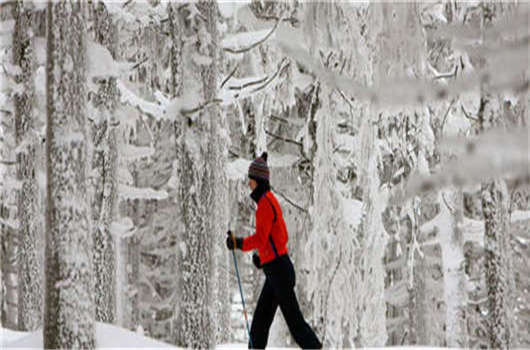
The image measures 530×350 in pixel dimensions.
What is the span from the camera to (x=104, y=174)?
41.2 feet

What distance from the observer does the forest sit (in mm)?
4297

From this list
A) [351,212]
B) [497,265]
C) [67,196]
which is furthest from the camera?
[351,212]

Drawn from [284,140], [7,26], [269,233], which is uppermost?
[7,26]

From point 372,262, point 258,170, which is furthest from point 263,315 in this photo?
point 372,262

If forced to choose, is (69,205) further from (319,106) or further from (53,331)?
(319,106)

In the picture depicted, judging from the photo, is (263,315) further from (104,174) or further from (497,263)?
(104,174)

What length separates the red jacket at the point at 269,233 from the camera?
6.17 m

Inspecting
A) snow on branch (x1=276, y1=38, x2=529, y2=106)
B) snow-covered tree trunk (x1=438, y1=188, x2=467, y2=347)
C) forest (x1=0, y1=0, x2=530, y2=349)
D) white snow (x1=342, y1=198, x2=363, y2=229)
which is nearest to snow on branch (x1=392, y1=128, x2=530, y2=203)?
forest (x1=0, y1=0, x2=530, y2=349)

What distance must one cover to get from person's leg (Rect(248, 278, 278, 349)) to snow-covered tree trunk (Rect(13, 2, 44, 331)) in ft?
28.2

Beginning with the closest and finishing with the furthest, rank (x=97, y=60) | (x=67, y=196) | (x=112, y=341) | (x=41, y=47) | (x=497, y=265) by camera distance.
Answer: (x=67, y=196) → (x=97, y=60) → (x=112, y=341) → (x=497, y=265) → (x=41, y=47)

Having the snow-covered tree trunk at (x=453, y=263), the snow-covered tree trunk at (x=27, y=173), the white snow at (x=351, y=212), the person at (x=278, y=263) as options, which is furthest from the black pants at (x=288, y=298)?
the snow-covered tree trunk at (x=453, y=263)

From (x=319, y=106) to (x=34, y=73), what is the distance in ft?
20.3

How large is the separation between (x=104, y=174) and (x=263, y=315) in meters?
6.85

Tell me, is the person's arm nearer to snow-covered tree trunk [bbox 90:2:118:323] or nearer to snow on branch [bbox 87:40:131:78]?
snow on branch [bbox 87:40:131:78]
